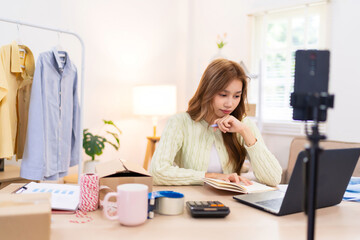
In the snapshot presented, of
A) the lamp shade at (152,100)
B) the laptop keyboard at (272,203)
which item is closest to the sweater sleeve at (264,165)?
the laptop keyboard at (272,203)

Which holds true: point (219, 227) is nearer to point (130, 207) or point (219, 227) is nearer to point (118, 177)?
point (130, 207)

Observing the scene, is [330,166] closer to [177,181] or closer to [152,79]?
[177,181]

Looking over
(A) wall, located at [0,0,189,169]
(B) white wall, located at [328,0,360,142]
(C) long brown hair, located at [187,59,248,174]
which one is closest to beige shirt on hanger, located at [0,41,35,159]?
(A) wall, located at [0,0,189,169]

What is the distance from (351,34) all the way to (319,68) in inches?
103

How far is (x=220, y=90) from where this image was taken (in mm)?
1600

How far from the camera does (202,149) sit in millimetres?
1645

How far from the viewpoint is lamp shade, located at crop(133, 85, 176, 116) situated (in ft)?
11.1

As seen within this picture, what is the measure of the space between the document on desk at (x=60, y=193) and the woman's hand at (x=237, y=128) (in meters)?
0.70

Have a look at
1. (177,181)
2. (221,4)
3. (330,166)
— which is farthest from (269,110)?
(330,166)

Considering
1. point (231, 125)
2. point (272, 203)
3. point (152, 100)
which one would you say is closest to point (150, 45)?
point (152, 100)

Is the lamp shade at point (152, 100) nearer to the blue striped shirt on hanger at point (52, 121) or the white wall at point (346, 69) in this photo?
the blue striped shirt on hanger at point (52, 121)

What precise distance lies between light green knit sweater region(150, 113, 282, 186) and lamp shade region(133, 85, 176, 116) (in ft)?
5.56

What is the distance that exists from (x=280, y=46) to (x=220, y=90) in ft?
6.77

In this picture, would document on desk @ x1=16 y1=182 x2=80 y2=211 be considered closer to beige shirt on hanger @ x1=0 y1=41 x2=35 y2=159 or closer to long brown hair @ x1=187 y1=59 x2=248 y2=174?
long brown hair @ x1=187 y1=59 x2=248 y2=174
